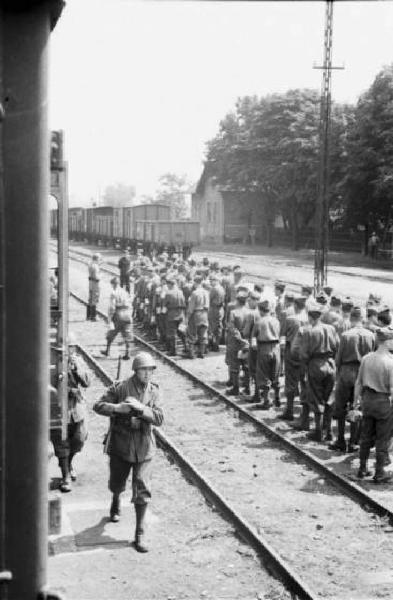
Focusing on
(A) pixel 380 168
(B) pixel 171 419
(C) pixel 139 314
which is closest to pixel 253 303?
(B) pixel 171 419

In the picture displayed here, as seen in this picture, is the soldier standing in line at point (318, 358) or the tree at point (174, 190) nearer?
the soldier standing in line at point (318, 358)

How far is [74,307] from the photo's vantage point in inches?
1013

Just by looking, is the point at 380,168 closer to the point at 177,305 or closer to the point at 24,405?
the point at 177,305

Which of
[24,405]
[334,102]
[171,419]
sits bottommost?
[171,419]

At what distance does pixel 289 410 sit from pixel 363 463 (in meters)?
2.79

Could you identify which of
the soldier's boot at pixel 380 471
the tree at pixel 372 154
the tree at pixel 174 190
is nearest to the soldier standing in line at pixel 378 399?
the soldier's boot at pixel 380 471

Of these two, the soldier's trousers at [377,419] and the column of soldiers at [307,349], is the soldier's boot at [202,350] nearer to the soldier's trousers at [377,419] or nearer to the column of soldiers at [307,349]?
the column of soldiers at [307,349]

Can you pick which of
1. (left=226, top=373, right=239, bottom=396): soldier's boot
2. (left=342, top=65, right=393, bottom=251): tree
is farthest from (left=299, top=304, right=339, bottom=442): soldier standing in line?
(left=342, top=65, right=393, bottom=251): tree

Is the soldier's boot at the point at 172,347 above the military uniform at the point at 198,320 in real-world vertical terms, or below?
below

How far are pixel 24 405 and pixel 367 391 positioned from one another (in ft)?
22.1

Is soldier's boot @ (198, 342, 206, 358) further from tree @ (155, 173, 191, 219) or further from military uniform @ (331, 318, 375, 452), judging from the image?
tree @ (155, 173, 191, 219)

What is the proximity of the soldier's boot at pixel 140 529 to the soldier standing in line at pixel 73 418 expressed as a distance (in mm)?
1379

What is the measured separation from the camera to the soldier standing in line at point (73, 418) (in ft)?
27.2

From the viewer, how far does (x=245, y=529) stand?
7.55m
